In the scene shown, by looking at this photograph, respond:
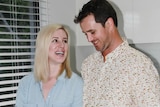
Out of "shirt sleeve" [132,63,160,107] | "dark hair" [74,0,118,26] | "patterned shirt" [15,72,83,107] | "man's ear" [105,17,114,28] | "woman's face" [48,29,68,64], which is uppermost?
"dark hair" [74,0,118,26]

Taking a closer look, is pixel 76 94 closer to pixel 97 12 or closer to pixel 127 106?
pixel 127 106

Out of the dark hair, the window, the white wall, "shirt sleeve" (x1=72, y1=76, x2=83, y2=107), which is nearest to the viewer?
the dark hair

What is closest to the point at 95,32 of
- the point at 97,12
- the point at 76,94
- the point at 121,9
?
the point at 97,12

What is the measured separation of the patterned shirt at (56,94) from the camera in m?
1.42

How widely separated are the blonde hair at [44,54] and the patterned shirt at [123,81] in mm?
210

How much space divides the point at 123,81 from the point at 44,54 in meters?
0.58

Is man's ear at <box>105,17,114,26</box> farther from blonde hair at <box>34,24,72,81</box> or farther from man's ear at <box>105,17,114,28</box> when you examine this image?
blonde hair at <box>34,24,72,81</box>

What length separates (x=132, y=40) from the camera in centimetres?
192

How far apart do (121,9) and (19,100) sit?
1.10 m

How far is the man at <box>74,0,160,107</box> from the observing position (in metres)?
1.10

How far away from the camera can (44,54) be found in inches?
59.6

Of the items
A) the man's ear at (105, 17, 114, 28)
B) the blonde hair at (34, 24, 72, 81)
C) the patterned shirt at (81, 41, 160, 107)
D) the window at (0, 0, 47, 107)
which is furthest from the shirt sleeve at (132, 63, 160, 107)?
the window at (0, 0, 47, 107)

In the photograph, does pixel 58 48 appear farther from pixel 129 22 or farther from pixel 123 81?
pixel 129 22

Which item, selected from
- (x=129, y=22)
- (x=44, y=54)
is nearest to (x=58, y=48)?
(x=44, y=54)
